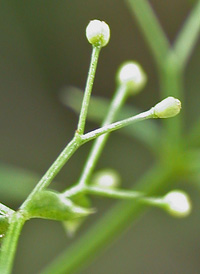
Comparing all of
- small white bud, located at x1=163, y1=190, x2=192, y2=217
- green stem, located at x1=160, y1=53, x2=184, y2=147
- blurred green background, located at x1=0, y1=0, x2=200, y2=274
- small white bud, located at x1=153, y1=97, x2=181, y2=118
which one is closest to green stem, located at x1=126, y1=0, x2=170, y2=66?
green stem, located at x1=160, y1=53, x2=184, y2=147

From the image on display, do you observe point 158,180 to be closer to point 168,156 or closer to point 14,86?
point 168,156

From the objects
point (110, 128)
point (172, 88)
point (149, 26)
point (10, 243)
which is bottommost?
point (10, 243)

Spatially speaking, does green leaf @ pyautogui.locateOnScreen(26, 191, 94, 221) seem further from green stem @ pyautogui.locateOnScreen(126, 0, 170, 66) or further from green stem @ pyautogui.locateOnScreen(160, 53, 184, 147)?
green stem @ pyautogui.locateOnScreen(126, 0, 170, 66)

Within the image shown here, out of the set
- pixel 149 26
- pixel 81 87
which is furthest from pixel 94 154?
pixel 81 87

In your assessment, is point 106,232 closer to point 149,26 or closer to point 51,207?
point 149,26

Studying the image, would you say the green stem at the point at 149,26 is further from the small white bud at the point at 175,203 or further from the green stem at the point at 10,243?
the green stem at the point at 10,243

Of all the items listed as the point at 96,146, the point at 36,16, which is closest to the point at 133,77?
the point at 96,146

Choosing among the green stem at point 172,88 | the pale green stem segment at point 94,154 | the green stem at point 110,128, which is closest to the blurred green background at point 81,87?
the green stem at point 172,88
